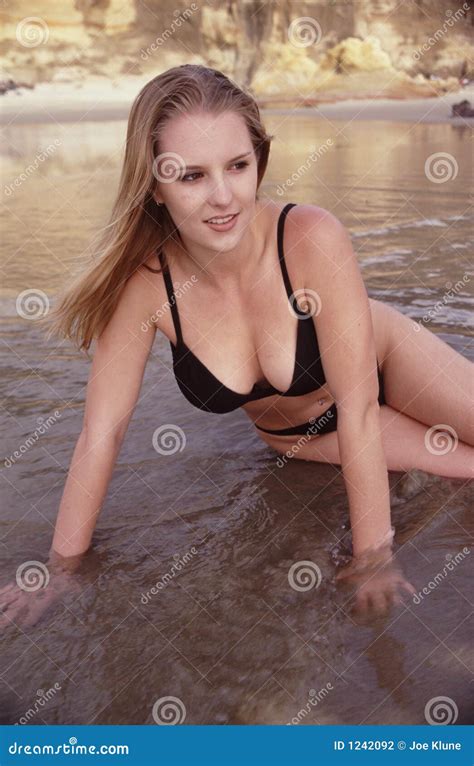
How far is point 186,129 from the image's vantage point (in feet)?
7.09

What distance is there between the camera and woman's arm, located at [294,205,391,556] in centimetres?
234

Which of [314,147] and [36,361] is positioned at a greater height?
[36,361]

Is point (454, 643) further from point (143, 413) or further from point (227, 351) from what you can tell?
point (143, 413)

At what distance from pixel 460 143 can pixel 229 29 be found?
1381cm

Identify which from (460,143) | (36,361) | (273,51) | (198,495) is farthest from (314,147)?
(273,51)

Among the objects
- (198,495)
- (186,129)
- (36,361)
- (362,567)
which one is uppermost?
(186,129)

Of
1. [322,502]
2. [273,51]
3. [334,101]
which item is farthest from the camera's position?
[273,51]
